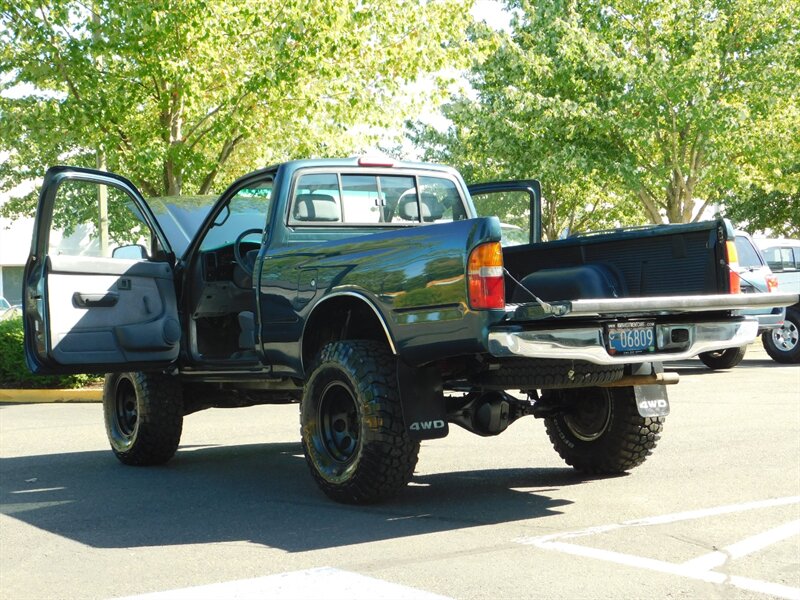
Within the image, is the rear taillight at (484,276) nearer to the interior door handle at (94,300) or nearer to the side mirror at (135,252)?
the interior door handle at (94,300)

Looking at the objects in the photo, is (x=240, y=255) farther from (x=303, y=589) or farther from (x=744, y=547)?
(x=744, y=547)

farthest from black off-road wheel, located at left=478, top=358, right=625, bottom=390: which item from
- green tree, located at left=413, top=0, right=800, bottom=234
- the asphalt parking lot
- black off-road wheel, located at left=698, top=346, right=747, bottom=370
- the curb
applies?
green tree, located at left=413, top=0, right=800, bottom=234

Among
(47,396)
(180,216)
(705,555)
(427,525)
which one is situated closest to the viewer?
(705,555)

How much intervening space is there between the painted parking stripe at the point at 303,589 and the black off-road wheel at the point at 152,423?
3.70 metres

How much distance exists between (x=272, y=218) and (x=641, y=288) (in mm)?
2428

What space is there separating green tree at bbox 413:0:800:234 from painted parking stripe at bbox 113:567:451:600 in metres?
22.0

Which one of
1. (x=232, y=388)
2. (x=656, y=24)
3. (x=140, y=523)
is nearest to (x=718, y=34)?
(x=656, y=24)

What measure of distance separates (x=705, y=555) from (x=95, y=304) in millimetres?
4465

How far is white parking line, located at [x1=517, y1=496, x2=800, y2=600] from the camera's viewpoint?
4.67 metres

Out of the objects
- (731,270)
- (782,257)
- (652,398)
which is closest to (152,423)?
(652,398)

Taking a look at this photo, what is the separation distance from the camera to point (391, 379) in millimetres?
6352

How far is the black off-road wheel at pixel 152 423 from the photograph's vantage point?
27.6ft

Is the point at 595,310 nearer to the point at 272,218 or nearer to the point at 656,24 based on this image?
the point at 272,218

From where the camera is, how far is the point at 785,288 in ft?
62.0
